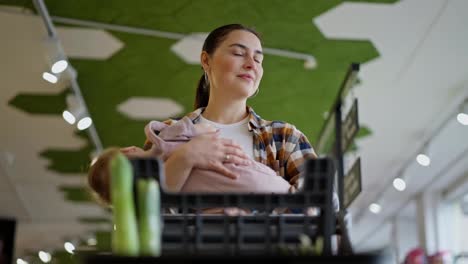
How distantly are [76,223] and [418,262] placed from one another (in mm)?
10433

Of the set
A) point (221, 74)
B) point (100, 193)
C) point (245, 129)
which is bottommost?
point (100, 193)

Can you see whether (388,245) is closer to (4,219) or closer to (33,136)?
(33,136)

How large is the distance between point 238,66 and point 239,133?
Result: 19 centimetres

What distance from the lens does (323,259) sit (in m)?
1.01

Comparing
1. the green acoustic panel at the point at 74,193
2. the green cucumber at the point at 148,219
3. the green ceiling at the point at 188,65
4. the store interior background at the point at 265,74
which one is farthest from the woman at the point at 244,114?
the green acoustic panel at the point at 74,193

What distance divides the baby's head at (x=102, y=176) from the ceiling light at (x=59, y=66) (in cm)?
414

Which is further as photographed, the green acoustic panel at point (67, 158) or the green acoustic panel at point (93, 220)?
the green acoustic panel at point (93, 220)

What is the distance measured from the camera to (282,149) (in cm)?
193

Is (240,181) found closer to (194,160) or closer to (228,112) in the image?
(194,160)

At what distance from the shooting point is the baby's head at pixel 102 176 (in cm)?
164

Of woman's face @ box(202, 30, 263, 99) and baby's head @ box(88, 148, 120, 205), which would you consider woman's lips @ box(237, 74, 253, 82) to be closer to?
woman's face @ box(202, 30, 263, 99)

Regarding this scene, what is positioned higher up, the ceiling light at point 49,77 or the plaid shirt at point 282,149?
the ceiling light at point 49,77

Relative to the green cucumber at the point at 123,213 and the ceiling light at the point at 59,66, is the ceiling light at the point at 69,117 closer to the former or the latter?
the ceiling light at the point at 59,66

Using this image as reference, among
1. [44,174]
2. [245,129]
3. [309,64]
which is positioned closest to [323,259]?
[245,129]
